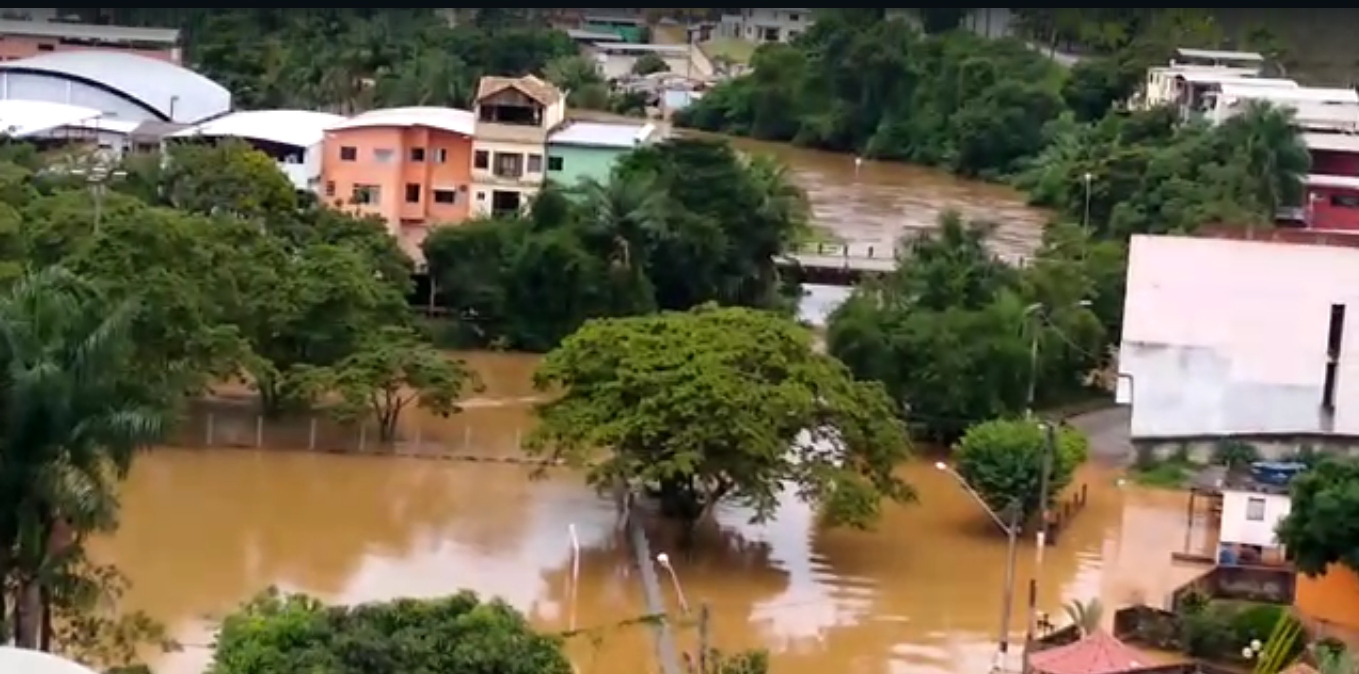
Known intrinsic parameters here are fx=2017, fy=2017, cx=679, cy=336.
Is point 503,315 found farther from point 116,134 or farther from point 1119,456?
point 116,134

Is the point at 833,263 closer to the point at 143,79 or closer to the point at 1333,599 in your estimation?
the point at 143,79

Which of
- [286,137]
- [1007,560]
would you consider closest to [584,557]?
[1007,560]

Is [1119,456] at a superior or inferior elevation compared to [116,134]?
inferior

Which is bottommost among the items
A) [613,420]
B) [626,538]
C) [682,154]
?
[626,538]

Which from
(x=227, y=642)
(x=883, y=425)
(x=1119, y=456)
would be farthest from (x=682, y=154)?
(x=227, y=642)

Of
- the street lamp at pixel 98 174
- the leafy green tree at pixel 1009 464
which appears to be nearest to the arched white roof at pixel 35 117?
the street lamp at pixel 98 174

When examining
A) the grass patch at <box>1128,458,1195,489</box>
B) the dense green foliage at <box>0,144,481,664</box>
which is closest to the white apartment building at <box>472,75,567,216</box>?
the dense green foliage at <box>0,144,481,664</box>

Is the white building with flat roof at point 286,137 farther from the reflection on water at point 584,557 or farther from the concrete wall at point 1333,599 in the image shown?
the concrete wall at point 1333,599
